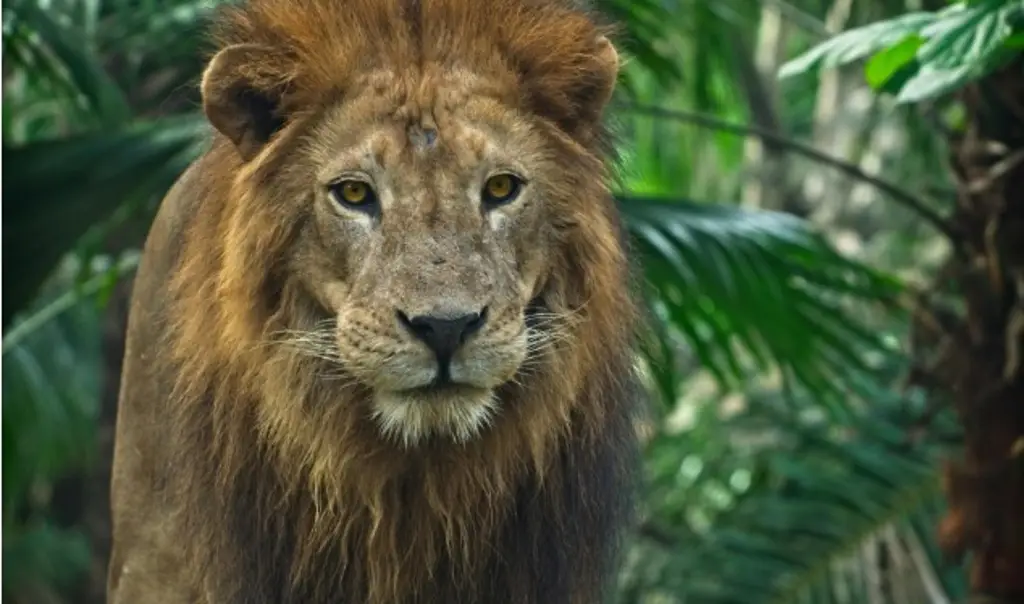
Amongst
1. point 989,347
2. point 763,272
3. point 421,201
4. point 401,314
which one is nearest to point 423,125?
point 421,201

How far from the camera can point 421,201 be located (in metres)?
2.52

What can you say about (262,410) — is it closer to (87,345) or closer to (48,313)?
(48,313)

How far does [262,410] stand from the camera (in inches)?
109

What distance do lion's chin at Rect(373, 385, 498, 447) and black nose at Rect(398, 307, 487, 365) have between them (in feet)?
0.36

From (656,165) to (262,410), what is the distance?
149 inches

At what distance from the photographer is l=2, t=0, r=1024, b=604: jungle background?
422 centimetres

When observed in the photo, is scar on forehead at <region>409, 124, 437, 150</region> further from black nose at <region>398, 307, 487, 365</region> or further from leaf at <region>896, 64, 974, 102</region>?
leaf at <region>896, 64, 974, 102</region>

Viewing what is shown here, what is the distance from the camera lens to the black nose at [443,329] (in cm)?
239

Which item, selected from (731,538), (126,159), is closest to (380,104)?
(126,159)

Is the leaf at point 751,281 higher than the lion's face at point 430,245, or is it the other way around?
the leaf at point 751,281

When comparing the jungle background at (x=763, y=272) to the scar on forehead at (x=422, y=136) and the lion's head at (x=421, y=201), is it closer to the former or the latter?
the lion's head at (x=421, y=201)

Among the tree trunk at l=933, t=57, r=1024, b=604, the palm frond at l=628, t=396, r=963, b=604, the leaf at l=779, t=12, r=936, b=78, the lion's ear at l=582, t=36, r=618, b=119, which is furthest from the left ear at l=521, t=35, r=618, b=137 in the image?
the palm frond at l=628, t=396, r=963, b=604

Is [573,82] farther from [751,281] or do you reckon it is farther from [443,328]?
[751,281]

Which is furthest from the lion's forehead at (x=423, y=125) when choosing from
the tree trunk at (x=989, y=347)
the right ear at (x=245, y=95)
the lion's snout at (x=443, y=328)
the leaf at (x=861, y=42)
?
the tree trunk at (x=989, y=347)
